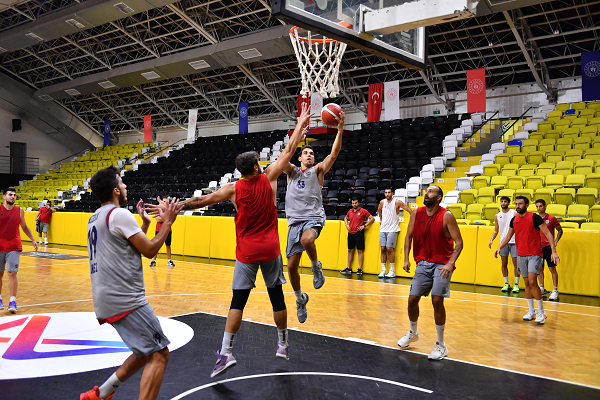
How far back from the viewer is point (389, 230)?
36.6ft

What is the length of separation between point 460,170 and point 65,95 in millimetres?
26688

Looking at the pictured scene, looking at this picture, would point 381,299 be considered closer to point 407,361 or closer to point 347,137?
point 407,361

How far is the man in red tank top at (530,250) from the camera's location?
6875mm

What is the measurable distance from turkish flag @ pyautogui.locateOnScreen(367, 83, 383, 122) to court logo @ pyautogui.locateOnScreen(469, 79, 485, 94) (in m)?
4.39

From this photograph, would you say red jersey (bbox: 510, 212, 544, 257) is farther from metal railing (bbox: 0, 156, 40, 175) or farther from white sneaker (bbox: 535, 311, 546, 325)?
metal railing (bbox: 0, 156, 40, 175)

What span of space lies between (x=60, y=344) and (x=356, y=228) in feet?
24.5

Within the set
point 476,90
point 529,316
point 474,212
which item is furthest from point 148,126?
point 529,316

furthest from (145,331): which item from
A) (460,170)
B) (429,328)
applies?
(460,170)

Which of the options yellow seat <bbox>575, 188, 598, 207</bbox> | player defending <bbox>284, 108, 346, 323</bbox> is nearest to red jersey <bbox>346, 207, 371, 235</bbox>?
yellow seat <bbox>575, 188, 598, 207</bbox>

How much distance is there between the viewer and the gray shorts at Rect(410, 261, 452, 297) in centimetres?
518

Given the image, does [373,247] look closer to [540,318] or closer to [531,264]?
[531,264]

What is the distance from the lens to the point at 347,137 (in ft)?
70.4

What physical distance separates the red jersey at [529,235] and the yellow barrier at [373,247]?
2.76 meters

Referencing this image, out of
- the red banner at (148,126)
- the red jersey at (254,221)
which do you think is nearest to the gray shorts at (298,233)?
the red jersey at (254,221)
